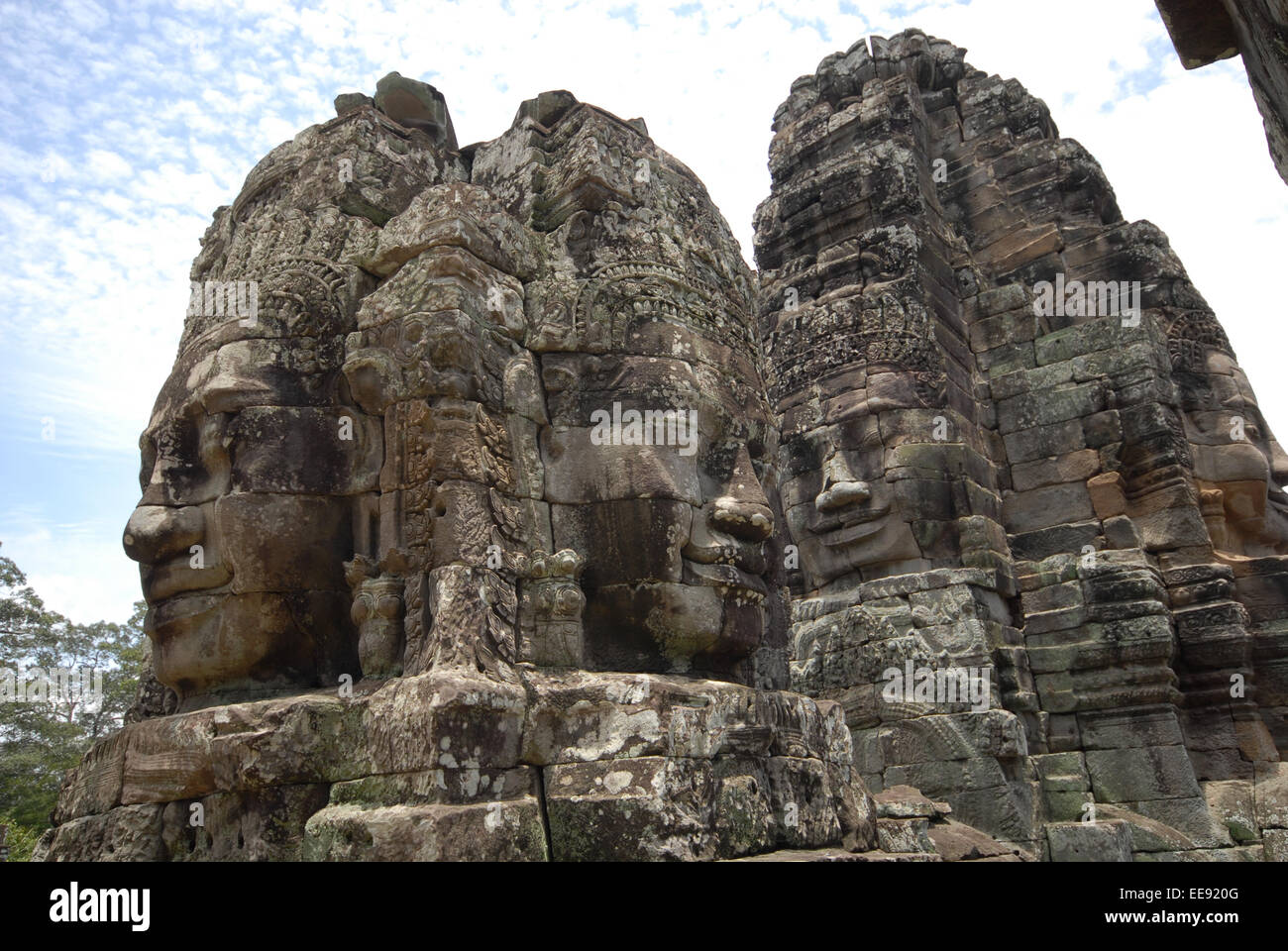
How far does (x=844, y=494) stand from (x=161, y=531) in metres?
6.19

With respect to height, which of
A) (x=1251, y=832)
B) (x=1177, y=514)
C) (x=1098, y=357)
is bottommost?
(x=1251, y=832)

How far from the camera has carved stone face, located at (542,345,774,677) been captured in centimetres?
396

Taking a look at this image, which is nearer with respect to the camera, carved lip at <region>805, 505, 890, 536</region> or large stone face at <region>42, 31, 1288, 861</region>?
large stone face at <region>42, 31, 1288, 861</region>

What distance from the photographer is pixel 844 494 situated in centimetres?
881

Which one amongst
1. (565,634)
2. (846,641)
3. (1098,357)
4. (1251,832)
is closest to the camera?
(565,634)

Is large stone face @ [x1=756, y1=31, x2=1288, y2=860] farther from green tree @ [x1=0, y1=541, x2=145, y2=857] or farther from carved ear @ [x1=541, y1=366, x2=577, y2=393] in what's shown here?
green tree @ [x1=0, y1=541, x2=145, y2=857]

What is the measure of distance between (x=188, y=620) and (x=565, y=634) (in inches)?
60.1

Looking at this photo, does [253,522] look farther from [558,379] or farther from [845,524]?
[845,524]

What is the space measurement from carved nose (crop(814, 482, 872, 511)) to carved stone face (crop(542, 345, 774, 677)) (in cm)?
454

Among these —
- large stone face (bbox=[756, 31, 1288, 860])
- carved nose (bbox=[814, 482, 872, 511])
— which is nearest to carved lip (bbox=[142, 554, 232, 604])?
large stone face (bbox=[756, 31, 1288, 860])

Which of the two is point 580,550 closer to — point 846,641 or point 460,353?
point 460,353

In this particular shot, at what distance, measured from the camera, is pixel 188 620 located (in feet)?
12.7

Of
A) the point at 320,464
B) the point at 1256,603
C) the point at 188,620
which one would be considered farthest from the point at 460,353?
the point at 1256,603

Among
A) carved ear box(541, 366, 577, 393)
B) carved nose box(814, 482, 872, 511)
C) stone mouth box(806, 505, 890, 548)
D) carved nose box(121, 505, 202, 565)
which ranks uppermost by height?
carved nose box(814, 482, 872, 511)
